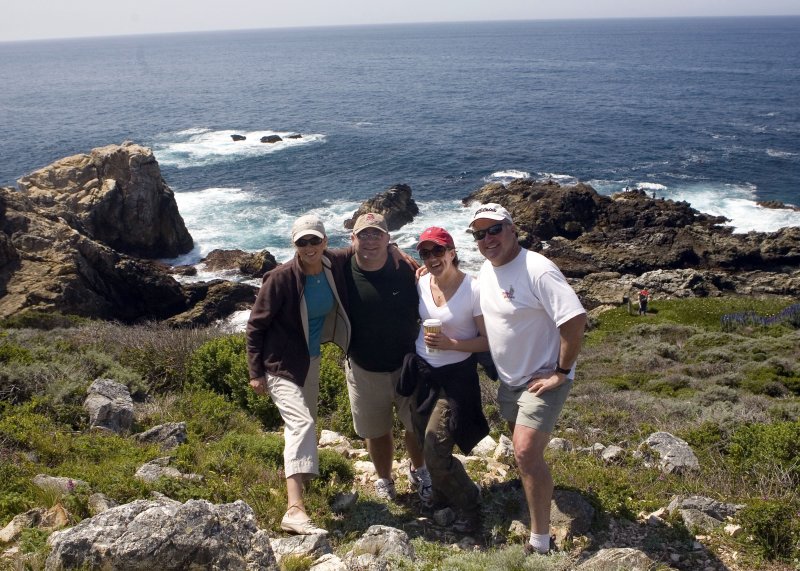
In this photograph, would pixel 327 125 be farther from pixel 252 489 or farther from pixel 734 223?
pixel 252 489

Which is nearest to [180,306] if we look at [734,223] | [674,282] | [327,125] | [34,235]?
[34,235]

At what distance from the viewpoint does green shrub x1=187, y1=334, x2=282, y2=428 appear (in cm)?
769

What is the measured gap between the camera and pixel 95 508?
4.55m

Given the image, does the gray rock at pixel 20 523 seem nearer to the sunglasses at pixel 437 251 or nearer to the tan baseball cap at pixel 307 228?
the tan baseball cap at pixel 307 228

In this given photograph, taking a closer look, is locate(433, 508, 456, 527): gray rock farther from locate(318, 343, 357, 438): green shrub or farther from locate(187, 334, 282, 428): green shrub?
locate(187, 334, 282, 428): green shrub

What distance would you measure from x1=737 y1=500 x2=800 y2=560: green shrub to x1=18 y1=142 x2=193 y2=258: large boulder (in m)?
30.4

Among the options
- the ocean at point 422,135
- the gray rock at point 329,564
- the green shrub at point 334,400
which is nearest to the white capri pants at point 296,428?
the gray rock at point 329,564

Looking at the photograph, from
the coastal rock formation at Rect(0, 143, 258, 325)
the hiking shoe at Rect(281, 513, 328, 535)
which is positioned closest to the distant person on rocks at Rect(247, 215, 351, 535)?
the hiking shoe at Rect(281, 513, 328, 535)

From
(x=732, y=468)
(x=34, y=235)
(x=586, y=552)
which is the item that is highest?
(x=586, y=552)

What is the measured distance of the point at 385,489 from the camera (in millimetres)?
5648

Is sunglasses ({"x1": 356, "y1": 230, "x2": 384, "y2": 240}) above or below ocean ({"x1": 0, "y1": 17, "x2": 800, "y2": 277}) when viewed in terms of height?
above

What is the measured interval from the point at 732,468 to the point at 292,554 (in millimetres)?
4299

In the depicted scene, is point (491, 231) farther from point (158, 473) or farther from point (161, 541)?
point (158, 473)

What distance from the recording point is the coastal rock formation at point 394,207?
116ft
